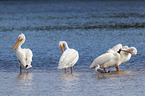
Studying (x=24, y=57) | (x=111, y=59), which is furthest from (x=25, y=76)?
(x=111, y=59)

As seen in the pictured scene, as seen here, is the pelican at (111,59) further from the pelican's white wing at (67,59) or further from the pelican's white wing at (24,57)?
the pelican's white wing at (24,57)

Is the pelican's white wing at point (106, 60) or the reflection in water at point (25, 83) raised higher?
the pelican's white wing at point (106, 60)

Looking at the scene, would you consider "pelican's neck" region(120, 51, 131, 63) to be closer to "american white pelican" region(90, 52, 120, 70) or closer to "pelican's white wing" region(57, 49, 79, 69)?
"american white pelican" region(90, 52, 120, 70)

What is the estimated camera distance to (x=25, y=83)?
923cm

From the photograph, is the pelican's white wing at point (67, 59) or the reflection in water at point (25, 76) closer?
the reflection in water at point (25, 76)

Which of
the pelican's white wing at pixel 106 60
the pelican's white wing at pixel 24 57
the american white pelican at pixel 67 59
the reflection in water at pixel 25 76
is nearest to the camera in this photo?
the reflection in water at pixel 25 76

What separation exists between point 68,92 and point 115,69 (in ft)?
13.2

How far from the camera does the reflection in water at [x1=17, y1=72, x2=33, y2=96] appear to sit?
8.39 metres

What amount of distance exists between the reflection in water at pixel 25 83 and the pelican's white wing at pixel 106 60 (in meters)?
2.05

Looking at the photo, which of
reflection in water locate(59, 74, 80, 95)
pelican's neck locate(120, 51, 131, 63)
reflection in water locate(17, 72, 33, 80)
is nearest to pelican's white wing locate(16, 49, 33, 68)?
reflection in water locate(17, 72, 33, 80)

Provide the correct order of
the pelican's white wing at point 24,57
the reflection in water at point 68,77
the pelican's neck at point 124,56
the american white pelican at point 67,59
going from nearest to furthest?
the reflection in water at point 68,77
the american white pelican at point 67,59
the pelican's white wing at point 24,57
the pelican's neck at point 124,56

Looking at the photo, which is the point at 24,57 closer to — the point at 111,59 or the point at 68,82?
the point at 68,82

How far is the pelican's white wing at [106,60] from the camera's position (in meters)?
11.2

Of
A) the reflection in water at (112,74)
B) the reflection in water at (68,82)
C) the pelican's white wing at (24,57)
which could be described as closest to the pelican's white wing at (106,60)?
the reflection in water at (112,74)
